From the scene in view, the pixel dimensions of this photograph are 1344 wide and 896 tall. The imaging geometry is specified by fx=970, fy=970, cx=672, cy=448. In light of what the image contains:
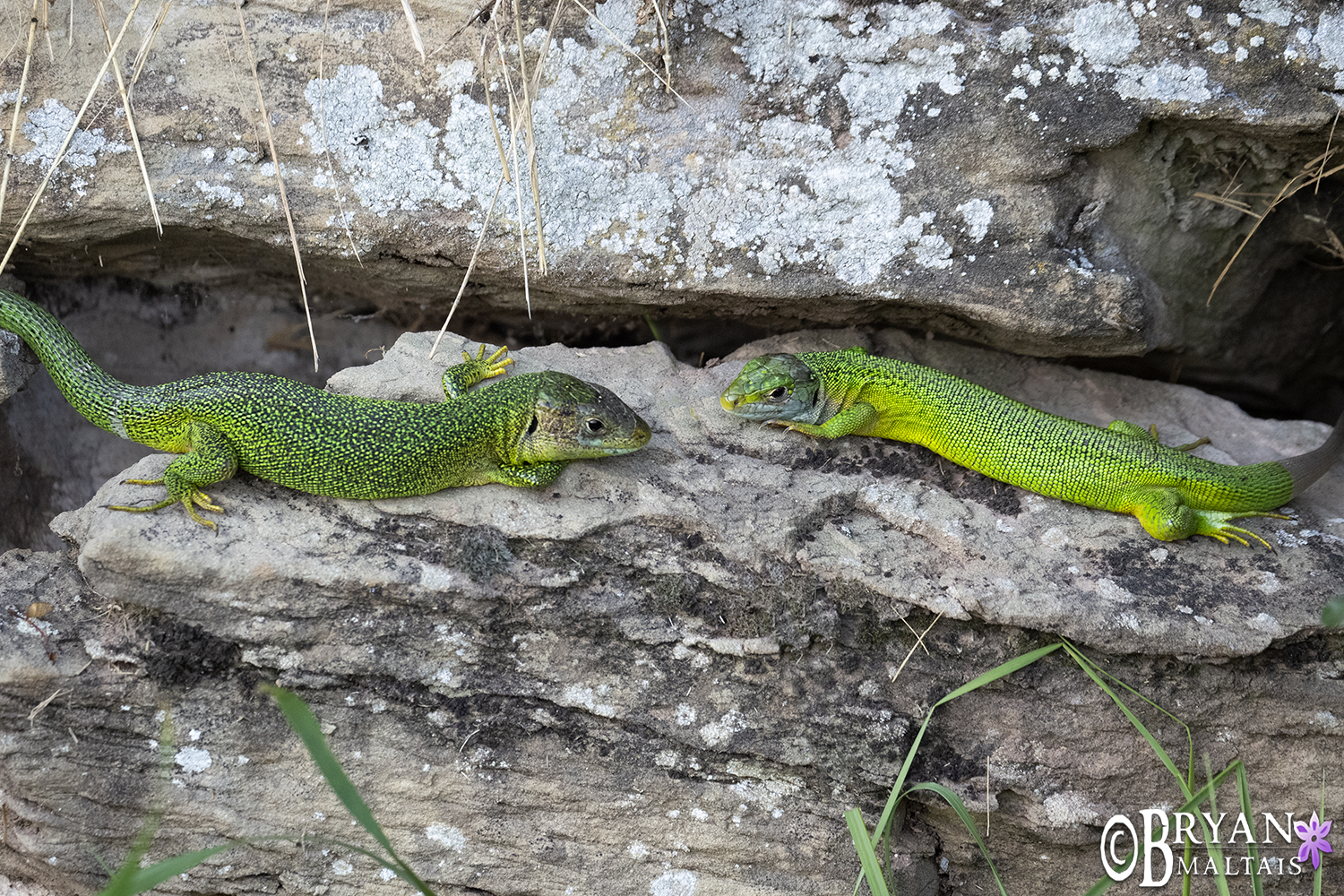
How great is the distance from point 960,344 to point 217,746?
4.70m

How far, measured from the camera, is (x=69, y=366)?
15.9ft

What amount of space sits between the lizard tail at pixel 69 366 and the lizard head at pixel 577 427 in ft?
6.46

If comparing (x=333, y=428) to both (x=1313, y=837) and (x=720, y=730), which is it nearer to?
(x=720, y=730)

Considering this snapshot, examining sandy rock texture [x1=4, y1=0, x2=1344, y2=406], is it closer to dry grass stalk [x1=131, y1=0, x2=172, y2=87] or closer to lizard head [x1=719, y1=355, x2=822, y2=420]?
dry grass stalk [x1=131, y1=0, x2=172, y2=87]

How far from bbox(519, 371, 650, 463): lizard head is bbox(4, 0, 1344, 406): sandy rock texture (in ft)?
2.59

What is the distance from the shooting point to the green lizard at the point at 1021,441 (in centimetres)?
517

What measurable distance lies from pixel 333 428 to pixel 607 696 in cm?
181

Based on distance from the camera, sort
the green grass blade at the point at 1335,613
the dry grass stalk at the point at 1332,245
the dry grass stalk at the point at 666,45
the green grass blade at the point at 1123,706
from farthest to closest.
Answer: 1. the dry grass stalk at the point at 1332,245
2. the dry grass stalk at the point at 666,45
3. the green grass blade at the point at 1123,706
4. the green grass blade at the point at 1335,613

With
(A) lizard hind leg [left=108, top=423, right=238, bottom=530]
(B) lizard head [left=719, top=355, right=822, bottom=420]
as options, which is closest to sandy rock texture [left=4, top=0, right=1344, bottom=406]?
(B) lizard head [left=719, top=355, right=822, bottom=420]

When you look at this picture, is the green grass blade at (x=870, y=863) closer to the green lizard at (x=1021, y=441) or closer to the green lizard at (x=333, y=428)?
the green lizard at (x=333, y=428)

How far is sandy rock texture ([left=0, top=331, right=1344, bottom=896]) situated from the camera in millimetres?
4469

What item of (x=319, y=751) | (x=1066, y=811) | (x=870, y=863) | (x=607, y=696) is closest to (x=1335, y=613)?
(x=870, y=863)

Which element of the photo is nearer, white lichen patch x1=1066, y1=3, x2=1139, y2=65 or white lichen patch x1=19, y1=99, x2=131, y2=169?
white lichen patch x1=1066, y1=3, x2=1139, y2=65

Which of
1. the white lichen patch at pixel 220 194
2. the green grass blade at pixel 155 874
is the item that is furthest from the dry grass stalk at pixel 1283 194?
the green grass blade at pixel 155 874
